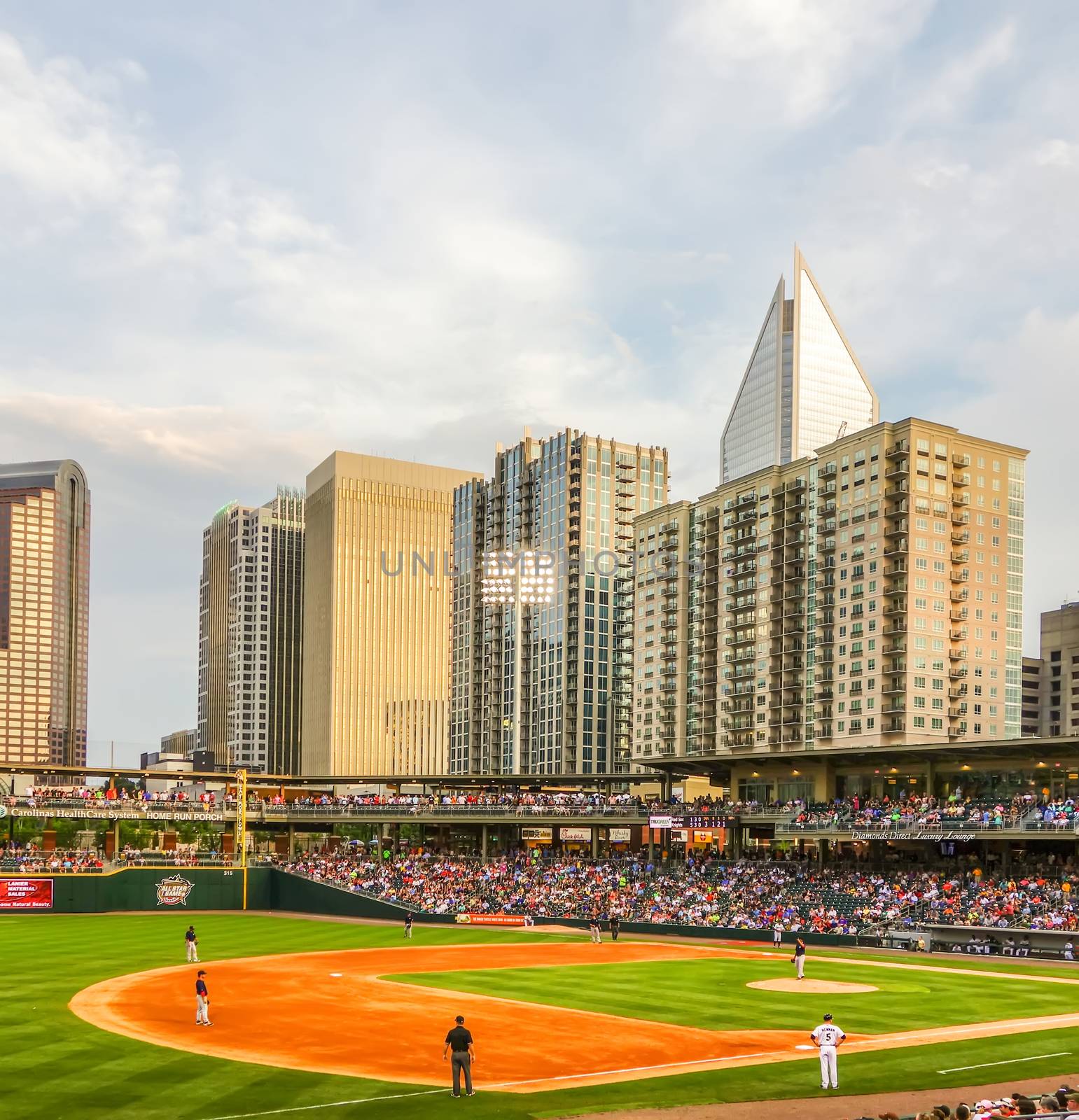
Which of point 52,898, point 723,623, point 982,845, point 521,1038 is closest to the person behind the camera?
point 521,1038

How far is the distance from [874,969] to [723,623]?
271 ft

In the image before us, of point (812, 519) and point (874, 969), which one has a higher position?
point (812, 519)

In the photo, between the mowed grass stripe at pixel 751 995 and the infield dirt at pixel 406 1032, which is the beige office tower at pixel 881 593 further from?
the infield dirt at pixel 406 1032

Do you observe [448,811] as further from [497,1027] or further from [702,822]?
[497,1027]

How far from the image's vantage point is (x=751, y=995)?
49.0 m

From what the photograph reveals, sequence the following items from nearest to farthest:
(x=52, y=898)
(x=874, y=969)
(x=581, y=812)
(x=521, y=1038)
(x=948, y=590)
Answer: (x=521, y=1038), (x=874, y=969), (x=52, y=898), (x=581, y=812), (x=948, y=590)

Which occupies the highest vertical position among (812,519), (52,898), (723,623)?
(812,519)

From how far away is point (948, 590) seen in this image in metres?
121

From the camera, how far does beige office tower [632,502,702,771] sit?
489 ft

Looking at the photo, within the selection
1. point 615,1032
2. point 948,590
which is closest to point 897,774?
point 948,590

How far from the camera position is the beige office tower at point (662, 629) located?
149125 mm

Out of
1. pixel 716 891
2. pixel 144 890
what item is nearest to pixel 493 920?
pixel 716 891

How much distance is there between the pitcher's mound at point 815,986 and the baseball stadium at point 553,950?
261mm

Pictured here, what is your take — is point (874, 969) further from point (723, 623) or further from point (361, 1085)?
point (723, 623)
